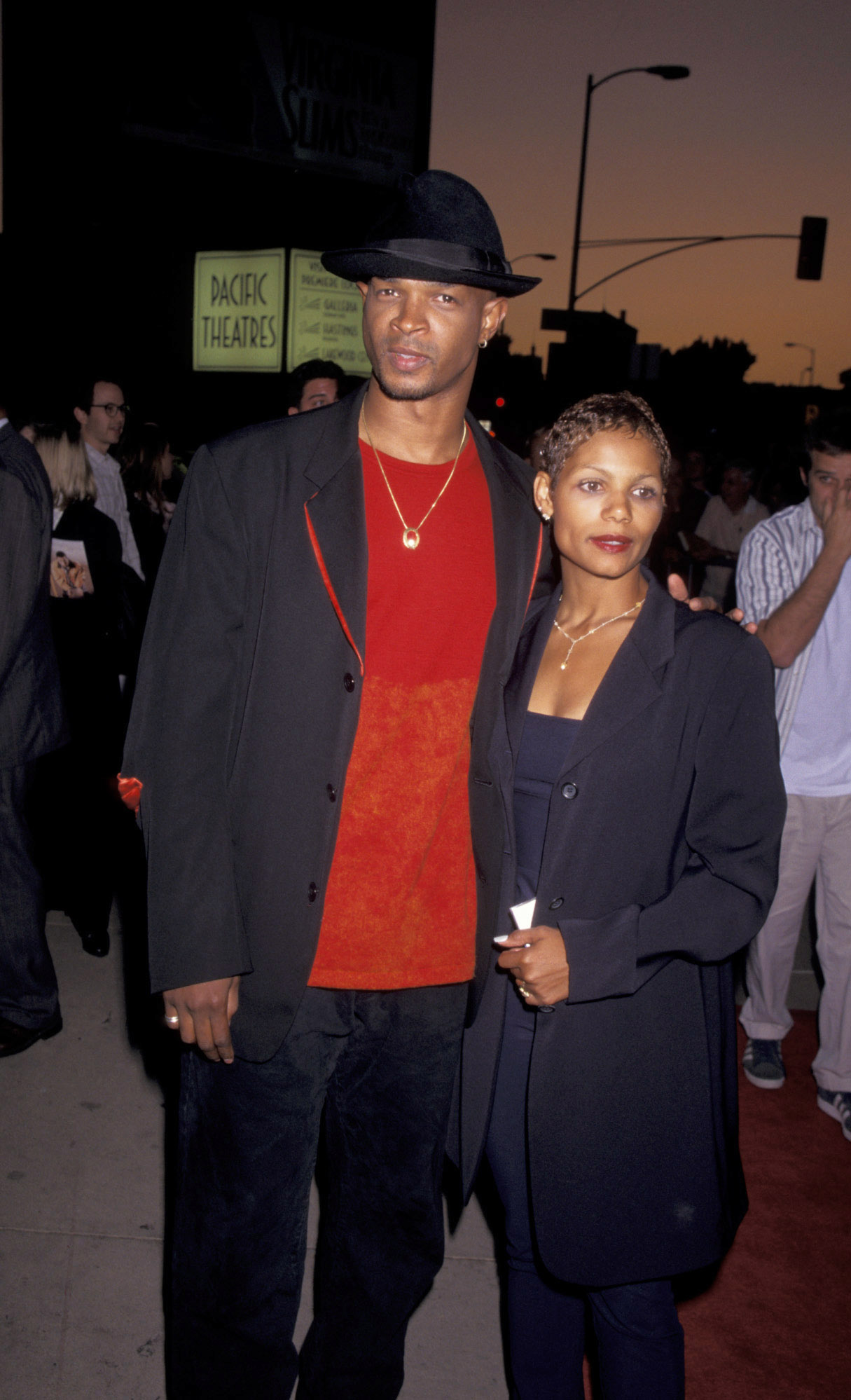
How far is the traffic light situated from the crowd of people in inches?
794

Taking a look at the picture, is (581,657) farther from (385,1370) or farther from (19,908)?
(19,908)

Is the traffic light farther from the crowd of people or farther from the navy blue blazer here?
the navy blue blazer

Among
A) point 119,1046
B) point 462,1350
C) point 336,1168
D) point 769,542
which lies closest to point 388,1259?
point 336,1168

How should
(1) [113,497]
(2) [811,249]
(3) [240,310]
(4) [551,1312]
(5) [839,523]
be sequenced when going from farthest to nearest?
1. (2) [811,249]
2. (3) [240,310]
3. (1) [113,497]
4. (5) [839,523]
5. (4) [551,1312]

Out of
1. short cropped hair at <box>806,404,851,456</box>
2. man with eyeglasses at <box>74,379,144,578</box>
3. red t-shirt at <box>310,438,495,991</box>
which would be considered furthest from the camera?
man with eyeglasses at <box>74,379,144,578</box>

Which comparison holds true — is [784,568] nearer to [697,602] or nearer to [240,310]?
[697,602]

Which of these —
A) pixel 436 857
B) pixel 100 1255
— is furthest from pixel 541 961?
pixel 100 1255

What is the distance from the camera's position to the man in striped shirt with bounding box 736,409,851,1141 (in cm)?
373

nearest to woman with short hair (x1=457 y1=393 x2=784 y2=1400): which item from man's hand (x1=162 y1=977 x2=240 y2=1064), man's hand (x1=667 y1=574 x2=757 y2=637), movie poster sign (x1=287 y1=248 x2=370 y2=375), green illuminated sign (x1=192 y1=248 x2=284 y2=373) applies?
man's hand (x1=667 y1=574 x2=757 y2=637)

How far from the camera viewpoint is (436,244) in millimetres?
2113

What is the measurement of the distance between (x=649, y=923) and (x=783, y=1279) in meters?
1.83

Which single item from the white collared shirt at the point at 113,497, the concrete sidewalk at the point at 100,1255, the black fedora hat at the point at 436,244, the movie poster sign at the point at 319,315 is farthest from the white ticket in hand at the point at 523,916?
the movie poster sign at the point at 319,315

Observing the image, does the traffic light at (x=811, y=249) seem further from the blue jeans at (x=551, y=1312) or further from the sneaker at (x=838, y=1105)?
the blue jeans at (x=551, y=1312)

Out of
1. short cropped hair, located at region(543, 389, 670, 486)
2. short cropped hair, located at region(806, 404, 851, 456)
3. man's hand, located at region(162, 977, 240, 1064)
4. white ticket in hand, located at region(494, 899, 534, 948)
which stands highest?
short cropped hair, located at region(806, 404, 851, 456)
